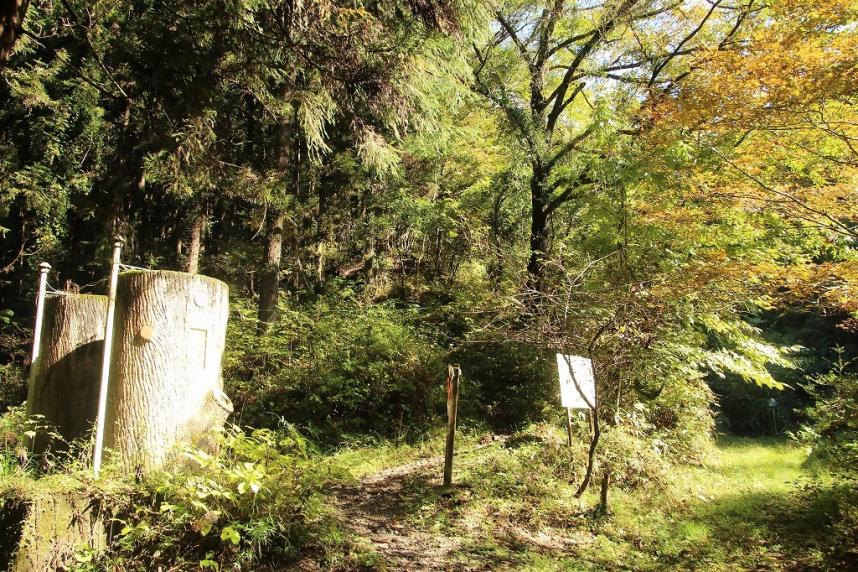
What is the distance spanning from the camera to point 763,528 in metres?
5.66

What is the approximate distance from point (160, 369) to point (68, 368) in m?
1.49

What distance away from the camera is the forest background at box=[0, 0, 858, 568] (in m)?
6.20

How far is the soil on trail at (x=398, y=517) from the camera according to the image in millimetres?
4465

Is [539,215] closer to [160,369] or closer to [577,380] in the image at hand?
[577,380]

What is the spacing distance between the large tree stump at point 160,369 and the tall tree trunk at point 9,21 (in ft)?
5.88

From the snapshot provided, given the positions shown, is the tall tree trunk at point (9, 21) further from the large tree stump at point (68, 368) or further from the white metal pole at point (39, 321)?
the large tree stump at point (68, 368)

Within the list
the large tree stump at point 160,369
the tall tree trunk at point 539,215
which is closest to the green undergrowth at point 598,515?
the large tree stump at point 160,369

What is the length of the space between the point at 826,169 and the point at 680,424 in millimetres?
4710

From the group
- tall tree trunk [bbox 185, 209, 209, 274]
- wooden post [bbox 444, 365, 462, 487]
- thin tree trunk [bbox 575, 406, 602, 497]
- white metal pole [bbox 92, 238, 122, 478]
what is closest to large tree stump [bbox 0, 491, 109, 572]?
white metal pole [bbox 92, 238, 122, 478]

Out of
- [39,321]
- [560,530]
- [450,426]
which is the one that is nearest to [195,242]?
[39,321]

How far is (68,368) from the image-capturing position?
5039 mm

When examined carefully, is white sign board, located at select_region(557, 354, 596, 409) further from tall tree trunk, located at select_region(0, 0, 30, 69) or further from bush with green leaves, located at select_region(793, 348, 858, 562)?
tall tree trunk, located at select_region(0, 0, 30, 69)

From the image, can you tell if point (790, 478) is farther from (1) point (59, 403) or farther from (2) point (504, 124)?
(1) point (59, 403)

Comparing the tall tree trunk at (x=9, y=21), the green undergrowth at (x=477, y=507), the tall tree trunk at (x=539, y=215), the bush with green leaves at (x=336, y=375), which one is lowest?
the green undergrowth at (x=477, y=507)
